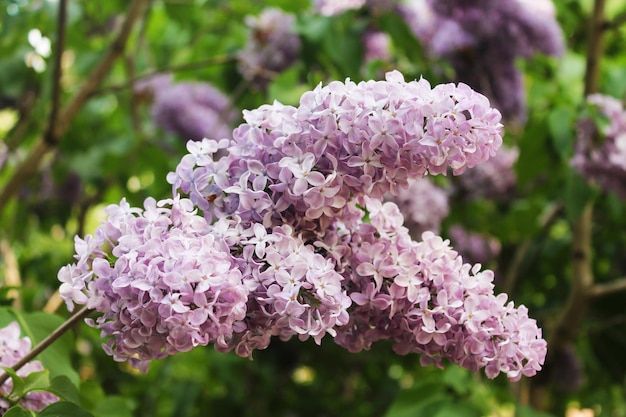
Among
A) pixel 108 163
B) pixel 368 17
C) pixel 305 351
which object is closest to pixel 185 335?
pixel 368 17

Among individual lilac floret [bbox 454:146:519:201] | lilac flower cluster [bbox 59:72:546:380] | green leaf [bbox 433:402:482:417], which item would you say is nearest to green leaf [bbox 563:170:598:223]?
individual lilac floret [bbox 454:146:519:201]

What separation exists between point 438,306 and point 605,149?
836mm

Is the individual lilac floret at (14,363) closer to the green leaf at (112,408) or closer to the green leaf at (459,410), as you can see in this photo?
the green leaf at (112,408)

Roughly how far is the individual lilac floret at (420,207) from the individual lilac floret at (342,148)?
2.49 feet

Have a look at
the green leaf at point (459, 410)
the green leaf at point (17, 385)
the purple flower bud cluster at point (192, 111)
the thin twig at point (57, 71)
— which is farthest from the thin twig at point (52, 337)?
the purple flower bud cluster at point (192, 111)

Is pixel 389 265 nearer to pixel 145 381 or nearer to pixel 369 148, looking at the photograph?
pixel 369 148

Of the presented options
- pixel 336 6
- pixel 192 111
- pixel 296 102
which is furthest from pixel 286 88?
pixel 192 111

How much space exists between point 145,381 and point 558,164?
1384mm

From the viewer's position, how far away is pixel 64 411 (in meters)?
0.68

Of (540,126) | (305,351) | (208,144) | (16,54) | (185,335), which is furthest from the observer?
(305,351)

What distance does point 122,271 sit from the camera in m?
0.62

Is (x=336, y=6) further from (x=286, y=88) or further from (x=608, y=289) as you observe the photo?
(x=608, y=289)

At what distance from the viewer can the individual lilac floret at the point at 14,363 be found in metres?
0.75

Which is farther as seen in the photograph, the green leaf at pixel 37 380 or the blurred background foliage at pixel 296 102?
the blurred background foliage at pixel 296 102
